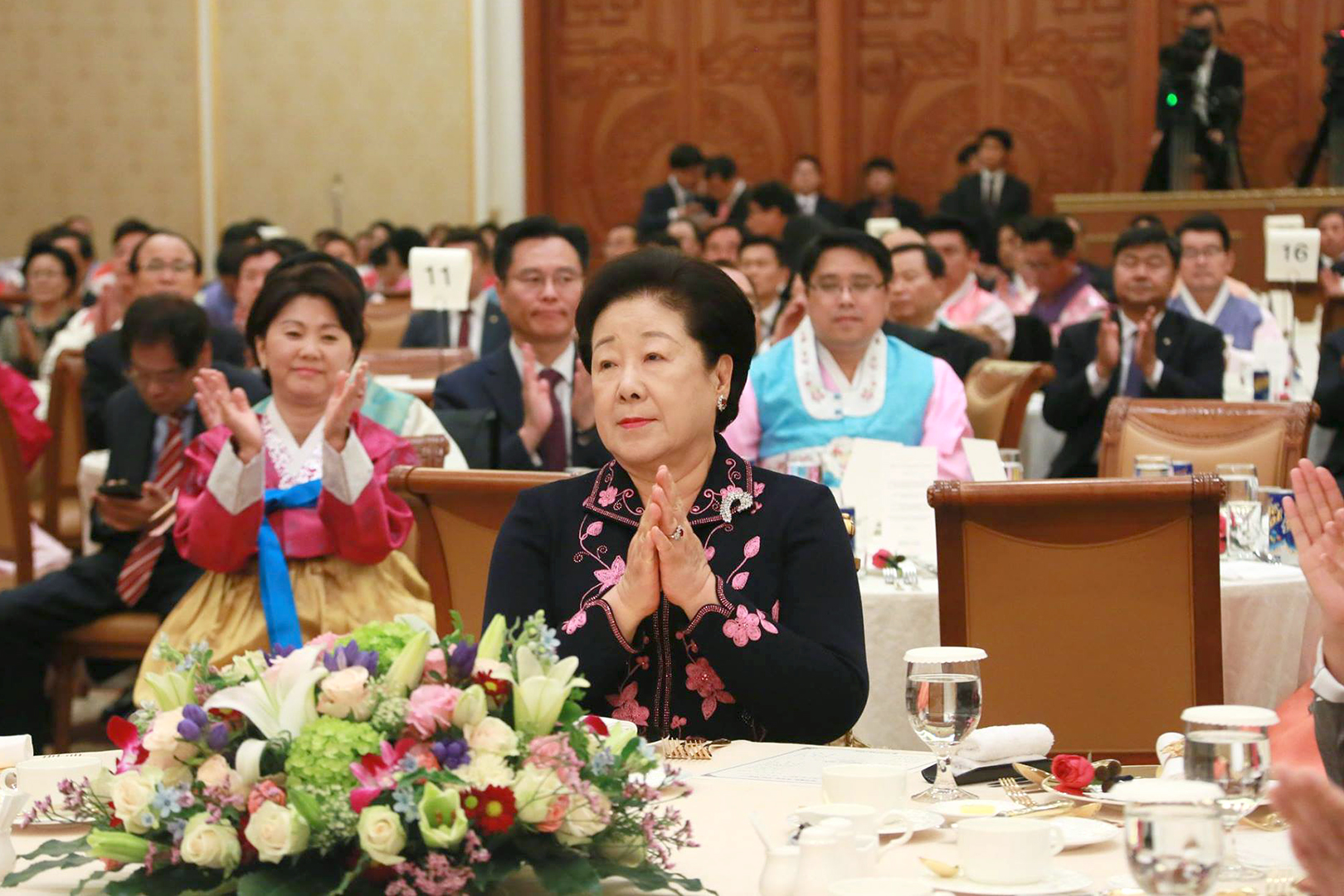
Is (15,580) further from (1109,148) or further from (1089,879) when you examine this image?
(1109,148)

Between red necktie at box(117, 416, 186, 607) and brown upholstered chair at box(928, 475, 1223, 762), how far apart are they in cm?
222

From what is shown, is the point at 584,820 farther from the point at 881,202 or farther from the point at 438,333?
the point at 881,202

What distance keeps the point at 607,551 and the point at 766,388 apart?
81.3 inches

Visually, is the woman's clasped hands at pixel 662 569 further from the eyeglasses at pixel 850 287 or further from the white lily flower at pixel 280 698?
the eyeglasses at pixel 850 287

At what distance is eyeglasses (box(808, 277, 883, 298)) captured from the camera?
443 cm

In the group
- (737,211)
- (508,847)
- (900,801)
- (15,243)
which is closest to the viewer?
(508,847)

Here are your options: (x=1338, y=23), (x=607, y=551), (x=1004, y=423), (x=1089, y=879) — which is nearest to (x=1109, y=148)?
(x=1338, y=23)

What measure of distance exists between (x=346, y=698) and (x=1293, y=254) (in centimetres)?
564

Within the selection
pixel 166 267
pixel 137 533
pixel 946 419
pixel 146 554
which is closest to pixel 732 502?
pixel 946 419

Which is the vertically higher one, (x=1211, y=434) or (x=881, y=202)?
(x=881, y=202)

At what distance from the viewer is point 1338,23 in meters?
11.9

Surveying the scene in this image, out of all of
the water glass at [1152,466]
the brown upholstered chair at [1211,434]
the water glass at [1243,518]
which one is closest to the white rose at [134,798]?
the water glass at [1243,518]

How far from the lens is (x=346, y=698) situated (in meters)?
1.34

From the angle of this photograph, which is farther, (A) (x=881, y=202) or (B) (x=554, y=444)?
(A) (x=881, y=202)
